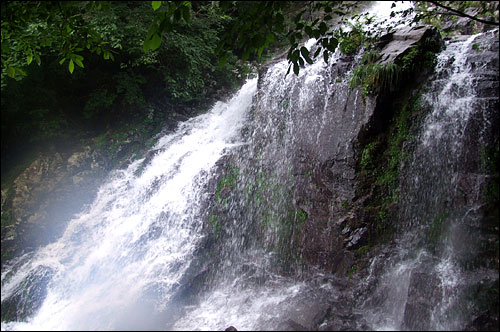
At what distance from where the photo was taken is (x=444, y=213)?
4477 mm

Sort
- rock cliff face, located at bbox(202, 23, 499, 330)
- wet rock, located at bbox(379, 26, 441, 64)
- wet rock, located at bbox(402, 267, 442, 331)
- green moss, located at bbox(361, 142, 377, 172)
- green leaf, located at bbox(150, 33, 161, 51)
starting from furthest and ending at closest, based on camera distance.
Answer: wet rock, located at bbox(379, 26, 441, 64)
green moss, located at bbox(361, 142, 377, 172)
rock cliff face, located at bbox(202, 23, 499, 330)
wet rock, located at bbox(402, 267, 442, 331)
green leaf, located at bbox(150, 33, 161, 51)

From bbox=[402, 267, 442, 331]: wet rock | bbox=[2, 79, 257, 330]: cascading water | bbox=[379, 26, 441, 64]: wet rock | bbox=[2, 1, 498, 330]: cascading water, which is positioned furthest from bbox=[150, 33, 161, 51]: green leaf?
bbox=[379, 26, 441, 64]: wet rock

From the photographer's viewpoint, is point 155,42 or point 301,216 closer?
point 155,42

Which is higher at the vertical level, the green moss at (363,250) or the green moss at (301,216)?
the green moss at (301,216)

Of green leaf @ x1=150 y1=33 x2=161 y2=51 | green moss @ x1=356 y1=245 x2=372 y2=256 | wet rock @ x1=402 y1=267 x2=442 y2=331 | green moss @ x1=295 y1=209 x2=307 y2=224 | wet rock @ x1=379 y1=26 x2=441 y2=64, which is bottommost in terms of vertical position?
wet rock @ x1=402 y1=267 x2=442 y2=331

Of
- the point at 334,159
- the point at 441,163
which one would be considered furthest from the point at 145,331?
the point at 441,163

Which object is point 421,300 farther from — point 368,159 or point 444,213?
point 368,159

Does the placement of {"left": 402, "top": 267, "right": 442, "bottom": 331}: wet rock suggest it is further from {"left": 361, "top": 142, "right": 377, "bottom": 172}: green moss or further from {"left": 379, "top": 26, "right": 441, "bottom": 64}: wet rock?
{"left": 379, "top": 26, "right": 441, "bottom": 64}: wet rock

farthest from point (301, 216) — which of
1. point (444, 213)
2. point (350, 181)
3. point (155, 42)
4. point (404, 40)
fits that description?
point (155, 42)

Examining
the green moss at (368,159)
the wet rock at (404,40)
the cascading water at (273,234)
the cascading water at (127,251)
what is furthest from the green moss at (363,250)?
the wet rock at (404,40)

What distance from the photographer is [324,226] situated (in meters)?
5.25

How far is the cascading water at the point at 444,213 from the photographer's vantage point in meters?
4.07

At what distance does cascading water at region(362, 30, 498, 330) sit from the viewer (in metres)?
4.07

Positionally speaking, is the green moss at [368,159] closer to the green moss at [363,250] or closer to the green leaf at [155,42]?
the green moss at [363,250]
